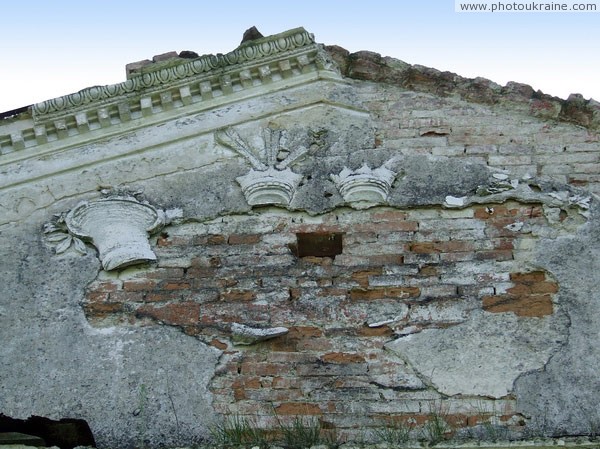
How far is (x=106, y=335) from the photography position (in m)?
6.39

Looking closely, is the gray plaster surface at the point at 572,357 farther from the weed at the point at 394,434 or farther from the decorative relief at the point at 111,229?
the decorative relief at the point at 111,229

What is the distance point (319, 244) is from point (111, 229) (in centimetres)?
121

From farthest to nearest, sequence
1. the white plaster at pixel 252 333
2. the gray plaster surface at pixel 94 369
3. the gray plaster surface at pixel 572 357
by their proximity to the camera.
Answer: the white plaster at pixel 252 333 < the gray plaster surface at pixel 94 369 < the gray plaster surface at pixel 572 357

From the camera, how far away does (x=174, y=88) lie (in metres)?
7.48

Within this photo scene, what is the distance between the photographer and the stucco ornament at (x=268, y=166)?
6953mm

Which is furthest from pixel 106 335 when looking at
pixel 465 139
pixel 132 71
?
pixel 465 139

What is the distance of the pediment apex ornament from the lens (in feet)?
22.6

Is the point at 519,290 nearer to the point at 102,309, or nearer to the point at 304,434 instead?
the point at 304,434

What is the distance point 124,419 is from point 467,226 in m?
2.21

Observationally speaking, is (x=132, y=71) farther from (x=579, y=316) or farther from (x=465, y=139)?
(x=579, y=316)

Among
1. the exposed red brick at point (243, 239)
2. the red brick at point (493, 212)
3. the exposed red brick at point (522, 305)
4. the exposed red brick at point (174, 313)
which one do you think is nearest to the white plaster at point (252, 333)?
the exposed red brick at point (174, 313)

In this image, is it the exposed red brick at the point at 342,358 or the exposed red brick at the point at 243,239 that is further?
the exposed red brick at the point at 243,239

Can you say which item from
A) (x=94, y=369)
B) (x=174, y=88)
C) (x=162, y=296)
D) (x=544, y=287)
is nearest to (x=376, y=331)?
(x=544, y=287)

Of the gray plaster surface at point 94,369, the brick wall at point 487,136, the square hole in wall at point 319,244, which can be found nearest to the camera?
the gray plaster surface at point 94,369
